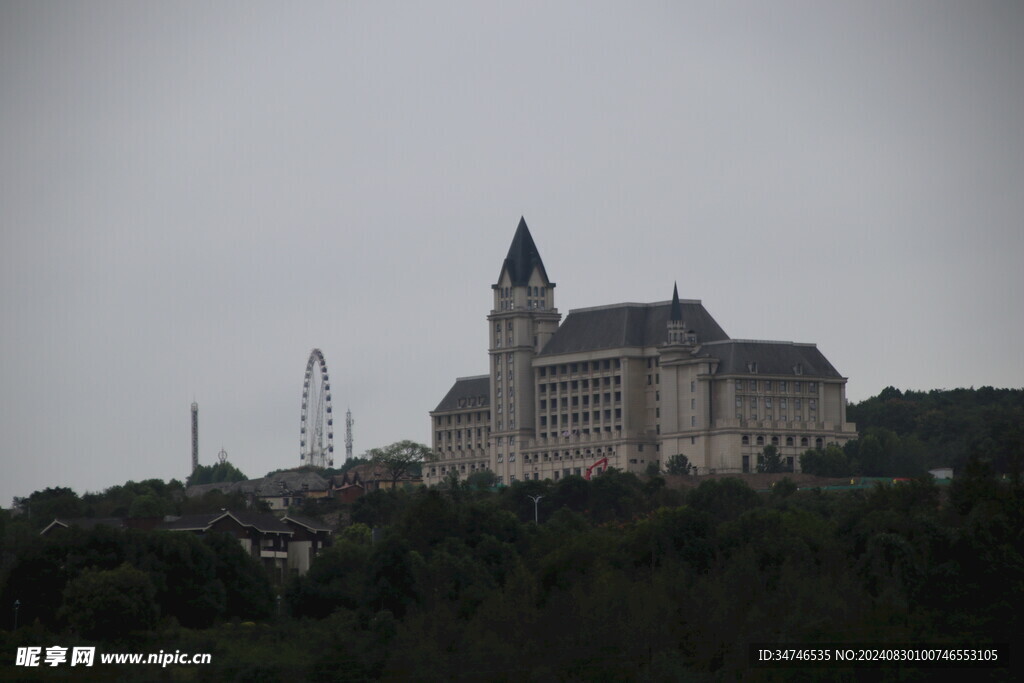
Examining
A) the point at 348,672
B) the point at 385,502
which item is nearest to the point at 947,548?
the point at 348,672

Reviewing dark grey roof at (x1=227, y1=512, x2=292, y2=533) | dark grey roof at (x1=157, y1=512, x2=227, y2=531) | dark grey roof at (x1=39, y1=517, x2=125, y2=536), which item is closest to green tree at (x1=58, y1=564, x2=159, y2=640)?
dark grey roof at (x1=157, y1=512, x2=227, y2=531)

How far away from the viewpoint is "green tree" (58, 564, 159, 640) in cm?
9238

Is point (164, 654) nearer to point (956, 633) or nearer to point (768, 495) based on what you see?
point (956, 633)

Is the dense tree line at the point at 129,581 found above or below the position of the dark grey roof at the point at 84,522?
below

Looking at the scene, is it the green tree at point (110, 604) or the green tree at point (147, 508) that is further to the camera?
the green tree at point (147, 508)

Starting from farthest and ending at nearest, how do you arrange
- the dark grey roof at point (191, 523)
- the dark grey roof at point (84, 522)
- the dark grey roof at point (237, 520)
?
the dark grey roof at point (84, 522), the dark grey roof at point (237, 520), the dark grey roof at point (191, 523)

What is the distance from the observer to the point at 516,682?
78438mm

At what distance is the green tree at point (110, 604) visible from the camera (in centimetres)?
9238

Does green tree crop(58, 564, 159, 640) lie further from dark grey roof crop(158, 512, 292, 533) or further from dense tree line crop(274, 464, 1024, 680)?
dark grey roof crop(158, 512, 292, 533)

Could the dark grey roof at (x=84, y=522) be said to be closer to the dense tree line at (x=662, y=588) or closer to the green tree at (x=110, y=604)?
the dense tree line at (x=662, y=588)

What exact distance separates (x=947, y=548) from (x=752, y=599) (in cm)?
1478

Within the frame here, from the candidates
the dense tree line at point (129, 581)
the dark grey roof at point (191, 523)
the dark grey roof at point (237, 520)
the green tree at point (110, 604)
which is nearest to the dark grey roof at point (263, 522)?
the dark grey roof at point (237, 520)

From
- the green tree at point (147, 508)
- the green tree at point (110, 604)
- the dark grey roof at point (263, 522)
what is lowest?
the green tree at point (110, 604)

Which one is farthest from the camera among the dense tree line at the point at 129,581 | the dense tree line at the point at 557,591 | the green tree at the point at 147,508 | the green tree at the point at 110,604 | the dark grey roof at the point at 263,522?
the green tree at the point at 147,508
